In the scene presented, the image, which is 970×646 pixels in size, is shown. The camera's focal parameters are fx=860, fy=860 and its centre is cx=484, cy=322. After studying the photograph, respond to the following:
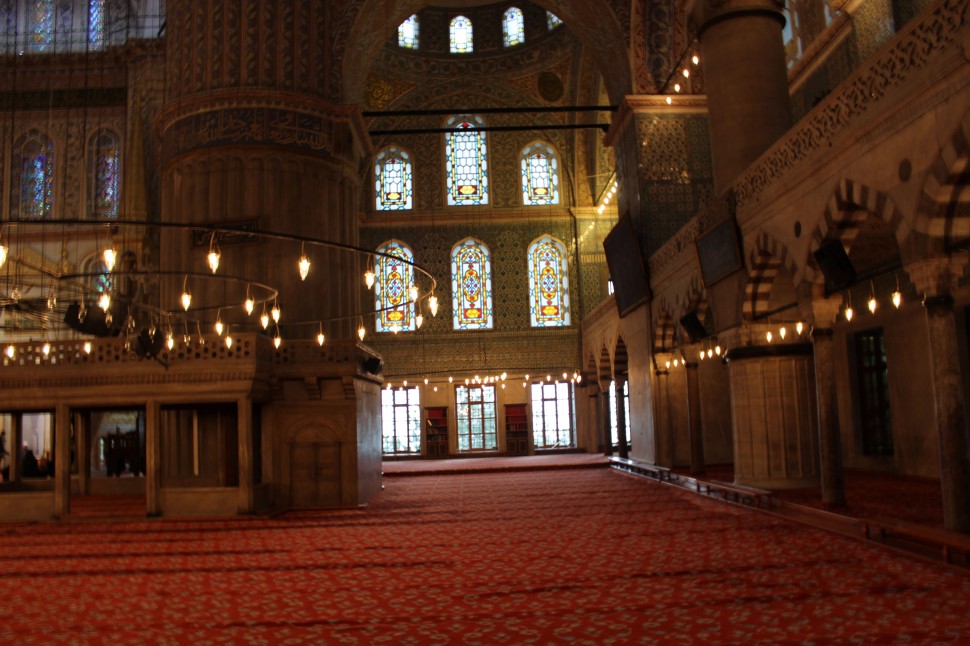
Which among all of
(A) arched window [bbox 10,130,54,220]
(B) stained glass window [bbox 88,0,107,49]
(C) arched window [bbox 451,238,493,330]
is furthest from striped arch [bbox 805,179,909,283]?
(B) stained glass window [bbox 88,0,107,49]

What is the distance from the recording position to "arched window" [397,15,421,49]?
74.1ft

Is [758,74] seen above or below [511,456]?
above

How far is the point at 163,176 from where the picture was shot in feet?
47.2

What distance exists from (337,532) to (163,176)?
812cm

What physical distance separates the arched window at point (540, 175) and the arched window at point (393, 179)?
307cm

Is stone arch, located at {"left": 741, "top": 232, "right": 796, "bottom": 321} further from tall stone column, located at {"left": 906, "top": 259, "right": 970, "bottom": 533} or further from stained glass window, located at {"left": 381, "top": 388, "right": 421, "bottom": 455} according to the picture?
stained glass window, located at {"left": 381, "top": 388, "right": 421, "bottom": 455}

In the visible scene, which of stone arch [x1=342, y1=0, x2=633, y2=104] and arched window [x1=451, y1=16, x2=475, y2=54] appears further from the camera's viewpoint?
arched window [x1=451, y1=16, x2=475, y2=54]

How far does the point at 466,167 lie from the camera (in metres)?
22.9

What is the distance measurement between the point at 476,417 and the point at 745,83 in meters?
13.2

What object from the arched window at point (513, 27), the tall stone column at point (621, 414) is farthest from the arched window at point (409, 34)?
the tall stone column at point (621, 414)

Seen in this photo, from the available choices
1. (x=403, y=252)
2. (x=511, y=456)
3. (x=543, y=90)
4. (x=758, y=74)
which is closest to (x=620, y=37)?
(x=758, y=74)

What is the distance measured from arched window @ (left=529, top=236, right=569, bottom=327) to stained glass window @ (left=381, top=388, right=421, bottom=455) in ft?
12.5

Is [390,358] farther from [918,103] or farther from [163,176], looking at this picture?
[918,103]

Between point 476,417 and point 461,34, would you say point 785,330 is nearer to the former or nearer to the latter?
point 476,417
